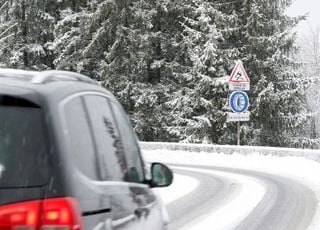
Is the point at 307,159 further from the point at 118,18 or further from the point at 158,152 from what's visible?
the point at 118,18

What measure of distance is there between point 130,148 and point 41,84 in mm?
1157

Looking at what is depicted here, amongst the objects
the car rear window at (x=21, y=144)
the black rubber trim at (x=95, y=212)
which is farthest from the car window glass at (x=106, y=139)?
the car rear window at (x=21, y=144)

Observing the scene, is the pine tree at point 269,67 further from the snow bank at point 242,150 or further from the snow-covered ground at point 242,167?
the snow-covered ground at point 242,167

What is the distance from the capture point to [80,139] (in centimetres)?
312

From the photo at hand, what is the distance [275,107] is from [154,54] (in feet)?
28.2

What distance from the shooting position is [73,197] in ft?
9.25

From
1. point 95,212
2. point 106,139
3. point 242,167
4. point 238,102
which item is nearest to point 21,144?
point 95,212

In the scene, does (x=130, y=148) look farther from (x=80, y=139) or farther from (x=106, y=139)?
(x=80, y=139)

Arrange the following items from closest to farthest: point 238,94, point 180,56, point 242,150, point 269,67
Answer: point 242,150 → point 238,94 → point 269,67 → point 180,56

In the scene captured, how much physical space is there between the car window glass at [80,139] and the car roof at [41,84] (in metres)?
0.08

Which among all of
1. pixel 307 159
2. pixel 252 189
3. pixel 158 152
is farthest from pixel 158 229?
pixel 158 152

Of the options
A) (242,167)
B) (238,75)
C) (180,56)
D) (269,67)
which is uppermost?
(180,56)

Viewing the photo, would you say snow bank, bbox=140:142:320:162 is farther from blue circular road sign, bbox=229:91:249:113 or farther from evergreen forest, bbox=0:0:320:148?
evergreen forest, bbox=0:0:320:148

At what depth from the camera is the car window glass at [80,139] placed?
3.02 m
